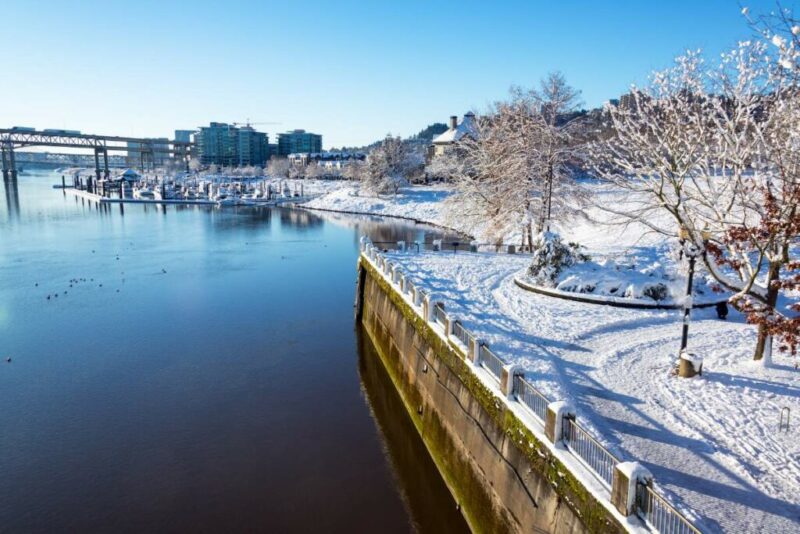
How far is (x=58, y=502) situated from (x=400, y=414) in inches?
384

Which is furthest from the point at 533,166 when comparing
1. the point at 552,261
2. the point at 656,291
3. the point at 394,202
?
the point at 394,202

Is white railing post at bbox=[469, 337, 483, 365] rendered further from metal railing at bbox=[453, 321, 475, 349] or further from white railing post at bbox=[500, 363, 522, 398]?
white railing post at bbox=[500, 363, 522, 398]

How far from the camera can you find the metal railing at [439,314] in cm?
1544

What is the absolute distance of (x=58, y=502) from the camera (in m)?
12.3

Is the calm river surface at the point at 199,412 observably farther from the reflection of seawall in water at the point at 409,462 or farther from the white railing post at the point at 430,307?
the white railing post at the point at 430,307

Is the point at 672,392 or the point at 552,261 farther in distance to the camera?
the point at 552,261

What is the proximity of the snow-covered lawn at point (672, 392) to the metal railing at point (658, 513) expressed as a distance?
1216 millimetres

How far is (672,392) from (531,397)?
3.73 meters

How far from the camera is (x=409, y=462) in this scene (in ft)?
48.1

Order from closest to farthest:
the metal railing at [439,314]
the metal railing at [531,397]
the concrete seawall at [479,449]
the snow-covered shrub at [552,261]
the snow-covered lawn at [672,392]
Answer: the snow-covered lawn at [672,392] → the concrete seawall at [479,449] → the metal railing at [531,397] → the metal railing at [439,314] → the snow-covered shrub at [552,261]

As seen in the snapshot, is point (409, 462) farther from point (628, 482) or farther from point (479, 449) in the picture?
point (628, 482)

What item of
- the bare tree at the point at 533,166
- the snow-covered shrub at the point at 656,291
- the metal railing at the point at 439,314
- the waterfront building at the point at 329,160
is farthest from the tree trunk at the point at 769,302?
the waterfront building at the point at 329,160

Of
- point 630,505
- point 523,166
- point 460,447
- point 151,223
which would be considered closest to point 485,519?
point 460,447

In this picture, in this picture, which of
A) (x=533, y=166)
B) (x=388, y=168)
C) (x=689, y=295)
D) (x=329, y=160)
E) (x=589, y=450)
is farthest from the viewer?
(x=329, y=160)
